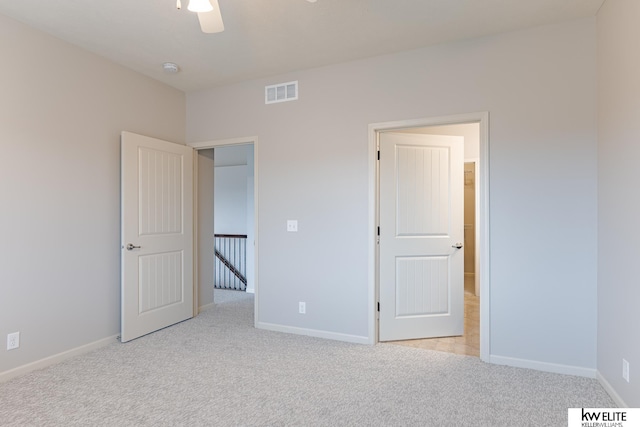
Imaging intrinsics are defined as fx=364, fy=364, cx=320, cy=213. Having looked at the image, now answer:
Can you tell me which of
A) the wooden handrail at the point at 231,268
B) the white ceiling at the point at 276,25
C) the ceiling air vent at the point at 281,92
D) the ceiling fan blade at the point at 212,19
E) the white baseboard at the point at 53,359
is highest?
the white ceiling at the point at 276,25

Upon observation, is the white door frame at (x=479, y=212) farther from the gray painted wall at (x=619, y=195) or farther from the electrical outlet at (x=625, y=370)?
the electrical outlet at (x=625, y=370)

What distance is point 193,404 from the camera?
234cm

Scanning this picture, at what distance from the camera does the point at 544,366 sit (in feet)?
9.25

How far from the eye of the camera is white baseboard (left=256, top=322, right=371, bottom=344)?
11.4ft

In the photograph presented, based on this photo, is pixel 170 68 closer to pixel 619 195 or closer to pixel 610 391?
pixel 619 195

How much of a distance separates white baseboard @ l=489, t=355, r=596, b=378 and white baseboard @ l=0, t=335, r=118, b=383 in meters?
3.44

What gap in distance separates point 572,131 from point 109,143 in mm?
3965

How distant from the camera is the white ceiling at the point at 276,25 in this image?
101 inches

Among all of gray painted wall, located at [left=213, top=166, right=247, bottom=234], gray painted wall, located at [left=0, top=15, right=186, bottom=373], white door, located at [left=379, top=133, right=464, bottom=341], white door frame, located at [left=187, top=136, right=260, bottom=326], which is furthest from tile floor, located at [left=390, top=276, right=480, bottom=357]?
gray painted wall, located at [left=213, top=166, right=247, bottom=234]

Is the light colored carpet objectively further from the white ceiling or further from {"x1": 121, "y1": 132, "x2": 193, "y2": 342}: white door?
the white ceiling

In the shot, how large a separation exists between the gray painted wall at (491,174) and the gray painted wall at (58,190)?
1.25m

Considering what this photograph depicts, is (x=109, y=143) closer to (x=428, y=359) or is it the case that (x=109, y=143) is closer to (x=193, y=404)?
(x=193, y=404)

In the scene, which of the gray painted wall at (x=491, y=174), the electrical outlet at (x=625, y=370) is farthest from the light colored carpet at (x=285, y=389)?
the gray painted wall at (x=491, y=174)

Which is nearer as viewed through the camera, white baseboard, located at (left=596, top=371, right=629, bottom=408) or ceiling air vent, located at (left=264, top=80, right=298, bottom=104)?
white baseboard, located at (left=596, top=371, right=629, bottom=408)
